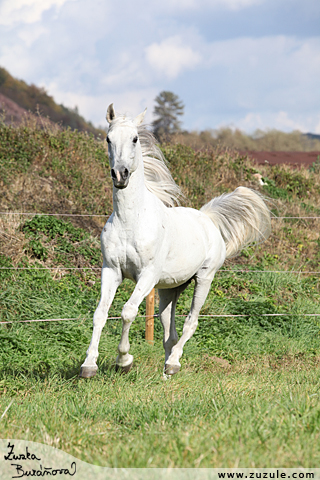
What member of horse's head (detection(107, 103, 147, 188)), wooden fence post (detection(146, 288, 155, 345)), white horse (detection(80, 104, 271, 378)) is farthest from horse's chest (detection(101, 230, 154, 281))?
wooden fence post (detection(146, 288, 155, 345))

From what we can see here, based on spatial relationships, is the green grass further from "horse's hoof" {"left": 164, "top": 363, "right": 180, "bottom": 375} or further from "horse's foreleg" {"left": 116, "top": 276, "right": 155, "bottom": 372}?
"horse's foreleg" {"left": 116, "top": 276, "right": 155, "bottom": 372}

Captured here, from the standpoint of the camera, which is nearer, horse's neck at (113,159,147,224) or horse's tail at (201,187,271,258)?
horse's neck at (113,159,147,224)

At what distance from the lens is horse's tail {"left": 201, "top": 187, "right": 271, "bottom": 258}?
19.1ft

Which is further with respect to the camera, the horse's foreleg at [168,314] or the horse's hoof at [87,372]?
the horse's foreleg at [168,314]

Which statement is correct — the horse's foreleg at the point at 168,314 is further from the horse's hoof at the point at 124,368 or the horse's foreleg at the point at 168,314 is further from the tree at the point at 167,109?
the tree at the point at 167,109

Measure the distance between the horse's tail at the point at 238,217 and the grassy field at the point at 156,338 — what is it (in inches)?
25.3

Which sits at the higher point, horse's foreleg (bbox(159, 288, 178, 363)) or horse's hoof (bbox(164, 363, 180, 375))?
horse's foreleg (bbox(159, 288, 178, 363))

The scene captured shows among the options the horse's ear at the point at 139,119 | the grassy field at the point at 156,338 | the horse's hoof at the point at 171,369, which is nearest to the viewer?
the grassy field at the point at 156,338

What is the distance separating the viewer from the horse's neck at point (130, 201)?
394cm

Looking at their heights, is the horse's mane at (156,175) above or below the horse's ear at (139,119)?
below

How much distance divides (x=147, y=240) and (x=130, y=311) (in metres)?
0.62

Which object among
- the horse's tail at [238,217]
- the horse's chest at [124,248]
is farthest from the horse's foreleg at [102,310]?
the horse's tail at [238,217]

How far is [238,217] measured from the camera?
232 inches

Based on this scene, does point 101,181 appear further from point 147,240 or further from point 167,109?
point 167,109
